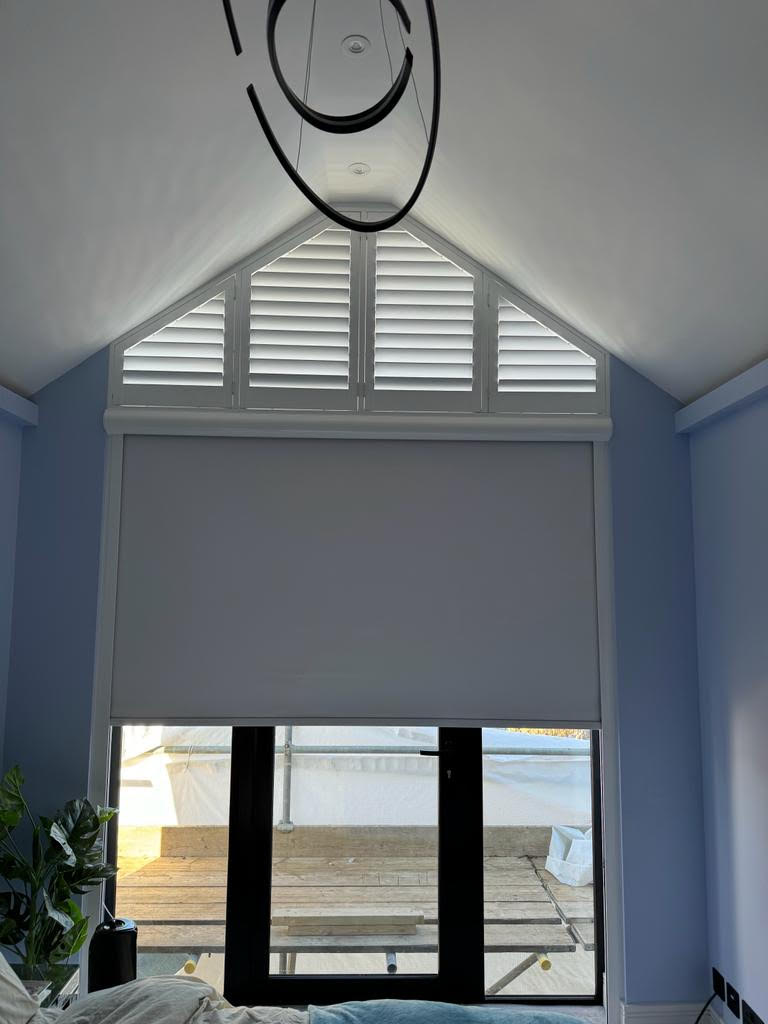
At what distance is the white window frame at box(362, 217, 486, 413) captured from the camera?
3354 millimetres

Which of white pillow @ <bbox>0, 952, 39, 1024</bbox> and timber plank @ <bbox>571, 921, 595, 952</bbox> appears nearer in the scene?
white pillow @ <bbox>0, 952, 39, 1024</bbox>

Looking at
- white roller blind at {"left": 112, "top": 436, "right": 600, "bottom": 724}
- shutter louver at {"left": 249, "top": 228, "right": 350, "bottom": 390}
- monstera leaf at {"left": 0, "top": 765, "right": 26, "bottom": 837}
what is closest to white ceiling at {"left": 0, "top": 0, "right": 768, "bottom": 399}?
shutter louver at {"left": 249, "top": 228, "right": 350, "bottom": 390}

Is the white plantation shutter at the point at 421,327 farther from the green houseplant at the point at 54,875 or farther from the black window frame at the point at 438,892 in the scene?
the green houseplant at the point at 54,875

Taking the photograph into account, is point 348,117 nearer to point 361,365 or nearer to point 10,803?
point 361,365

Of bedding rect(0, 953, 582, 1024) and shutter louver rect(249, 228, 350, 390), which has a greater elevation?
shutter louver rect(249, 228, 350, 390)

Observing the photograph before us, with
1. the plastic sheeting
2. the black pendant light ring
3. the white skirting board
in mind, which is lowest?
the white skirting board

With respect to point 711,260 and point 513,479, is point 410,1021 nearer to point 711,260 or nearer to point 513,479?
point 513,479

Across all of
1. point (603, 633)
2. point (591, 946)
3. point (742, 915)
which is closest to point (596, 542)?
point (603, 633)

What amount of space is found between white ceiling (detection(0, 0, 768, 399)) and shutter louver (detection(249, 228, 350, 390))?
0.59ft

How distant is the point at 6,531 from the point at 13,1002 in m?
1.69

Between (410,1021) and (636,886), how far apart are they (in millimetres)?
1467

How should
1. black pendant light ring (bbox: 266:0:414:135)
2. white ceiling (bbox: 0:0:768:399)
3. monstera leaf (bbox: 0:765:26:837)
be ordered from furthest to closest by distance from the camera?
monstera leaf (bbox: 0:765:26:837), white ceiling (bbox: 0:0:768:399), black pendant light ring (bbox: 266:0:414:135)

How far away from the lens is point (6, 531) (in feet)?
10.4

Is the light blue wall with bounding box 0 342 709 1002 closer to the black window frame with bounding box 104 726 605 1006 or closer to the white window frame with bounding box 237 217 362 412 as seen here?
the black window frame with bounding box 104 726 605 1006
